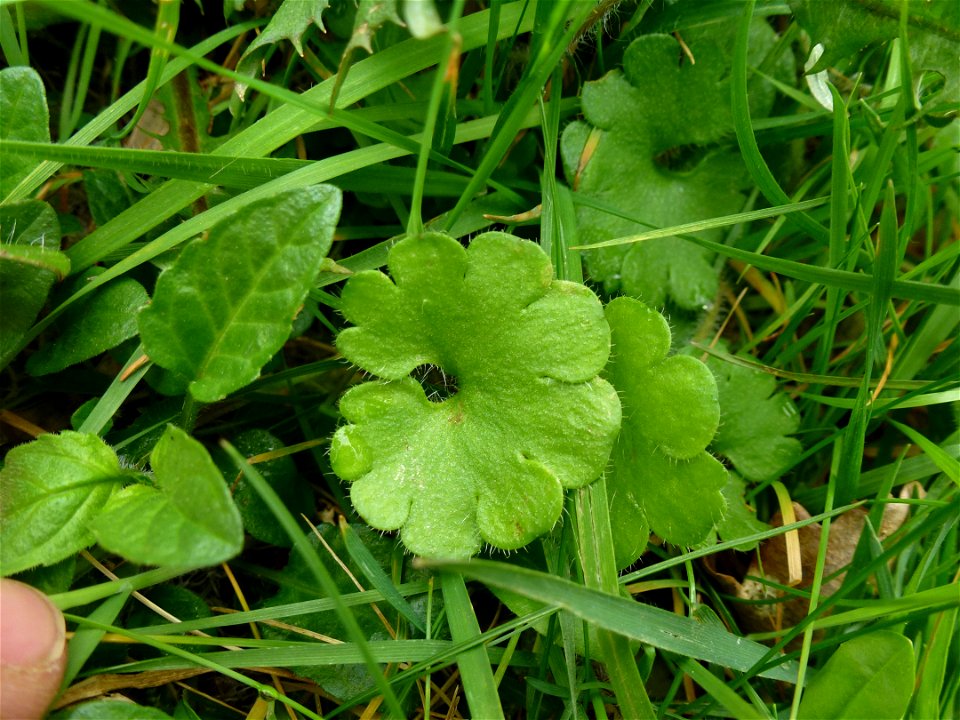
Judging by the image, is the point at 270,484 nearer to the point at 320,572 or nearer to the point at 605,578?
the point at 320,572

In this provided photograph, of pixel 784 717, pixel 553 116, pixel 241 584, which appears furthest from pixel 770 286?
pixel 241 584

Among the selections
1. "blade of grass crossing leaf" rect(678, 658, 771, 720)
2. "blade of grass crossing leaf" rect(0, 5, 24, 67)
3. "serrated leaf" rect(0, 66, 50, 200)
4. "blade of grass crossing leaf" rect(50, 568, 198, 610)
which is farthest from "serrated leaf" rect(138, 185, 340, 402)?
"blade of grass crossing leaf" rect(678, 658, 771, 720)

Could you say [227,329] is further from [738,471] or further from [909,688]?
[909,688]

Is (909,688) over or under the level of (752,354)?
under

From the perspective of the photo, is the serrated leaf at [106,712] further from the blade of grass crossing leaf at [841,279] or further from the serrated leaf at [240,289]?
the blade of grass crossing leaf at [841,279]

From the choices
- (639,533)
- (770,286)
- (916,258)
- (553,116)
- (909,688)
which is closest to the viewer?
(909,688)

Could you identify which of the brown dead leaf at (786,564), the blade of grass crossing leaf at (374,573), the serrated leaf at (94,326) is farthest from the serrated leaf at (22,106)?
the brown dead leaf at (786,564)
